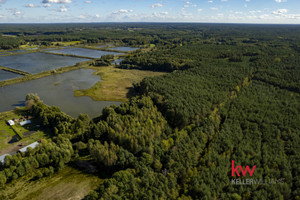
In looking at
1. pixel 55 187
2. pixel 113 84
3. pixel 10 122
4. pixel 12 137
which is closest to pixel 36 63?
pixel 113 84

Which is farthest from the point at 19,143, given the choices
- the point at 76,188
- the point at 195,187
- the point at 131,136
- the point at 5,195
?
the point at 195,187

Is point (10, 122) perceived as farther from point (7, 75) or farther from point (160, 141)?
point (7, 75)

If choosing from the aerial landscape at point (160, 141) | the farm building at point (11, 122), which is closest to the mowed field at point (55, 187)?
the aerial landscape at point (160, 141)

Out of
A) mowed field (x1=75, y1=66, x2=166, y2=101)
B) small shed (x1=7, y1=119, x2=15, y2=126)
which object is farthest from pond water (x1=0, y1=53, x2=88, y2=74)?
small shed (x1=7, y1=119, x2=15, y2=126)

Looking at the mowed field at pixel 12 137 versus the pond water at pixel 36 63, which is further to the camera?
the pond water at pixel 36 63

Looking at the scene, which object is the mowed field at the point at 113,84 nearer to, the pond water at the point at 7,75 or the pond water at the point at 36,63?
the pond water at the point at 36,63
